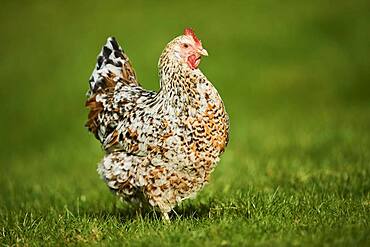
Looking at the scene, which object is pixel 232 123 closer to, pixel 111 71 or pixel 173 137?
pixel 111 71

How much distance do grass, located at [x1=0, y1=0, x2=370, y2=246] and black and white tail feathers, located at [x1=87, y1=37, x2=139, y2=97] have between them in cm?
140

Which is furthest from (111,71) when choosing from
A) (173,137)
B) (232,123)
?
(232,123)

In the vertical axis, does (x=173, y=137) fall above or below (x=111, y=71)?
below

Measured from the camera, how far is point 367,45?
19.0 meters

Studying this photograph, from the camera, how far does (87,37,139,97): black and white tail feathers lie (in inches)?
312

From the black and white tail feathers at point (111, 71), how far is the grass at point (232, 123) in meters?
1.40

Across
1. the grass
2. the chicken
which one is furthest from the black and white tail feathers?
the grass

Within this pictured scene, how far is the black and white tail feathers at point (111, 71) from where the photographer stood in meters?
7.93

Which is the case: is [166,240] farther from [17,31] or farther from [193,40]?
[17,31]

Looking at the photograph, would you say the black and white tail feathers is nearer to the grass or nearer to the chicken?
the chicken

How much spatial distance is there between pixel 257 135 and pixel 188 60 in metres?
7.05

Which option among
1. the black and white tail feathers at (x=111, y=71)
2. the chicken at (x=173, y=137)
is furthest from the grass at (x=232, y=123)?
the black and white tail feathers at (x=111, y=71)

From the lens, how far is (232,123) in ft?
50.4

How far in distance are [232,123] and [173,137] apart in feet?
29.4
